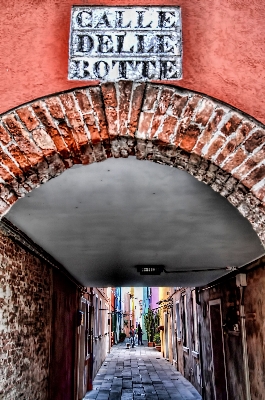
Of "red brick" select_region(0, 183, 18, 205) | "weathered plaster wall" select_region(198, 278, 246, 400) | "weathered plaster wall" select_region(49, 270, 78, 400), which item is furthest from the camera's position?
"weathered plaster wall" select_region(198, 278, 246, 400)

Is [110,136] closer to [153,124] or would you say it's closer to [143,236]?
[153,124]

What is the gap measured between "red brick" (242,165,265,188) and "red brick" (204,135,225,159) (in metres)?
0.23

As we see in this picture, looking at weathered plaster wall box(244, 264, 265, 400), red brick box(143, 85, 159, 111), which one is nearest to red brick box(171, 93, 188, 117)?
red brick box(143, 85, 159, 111)

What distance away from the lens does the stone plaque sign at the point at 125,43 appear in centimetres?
226

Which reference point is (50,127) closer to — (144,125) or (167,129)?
(144,125)

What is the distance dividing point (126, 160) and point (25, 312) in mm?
2739

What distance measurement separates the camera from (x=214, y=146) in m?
2.13

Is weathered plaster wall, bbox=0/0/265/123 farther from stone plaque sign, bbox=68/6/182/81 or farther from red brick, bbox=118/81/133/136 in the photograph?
red brick, bbox=118/81/133/136

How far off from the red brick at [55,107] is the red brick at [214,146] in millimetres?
855

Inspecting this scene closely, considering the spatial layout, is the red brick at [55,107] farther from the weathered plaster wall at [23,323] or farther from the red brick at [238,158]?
the weathered plaster wall at [23,323]

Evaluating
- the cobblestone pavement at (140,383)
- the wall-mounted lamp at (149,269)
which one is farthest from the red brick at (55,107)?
the cobblestone pavement at (140,383)

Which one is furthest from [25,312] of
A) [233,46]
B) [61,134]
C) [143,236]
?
[233,46]

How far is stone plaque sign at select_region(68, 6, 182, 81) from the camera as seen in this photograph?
2.26 metres

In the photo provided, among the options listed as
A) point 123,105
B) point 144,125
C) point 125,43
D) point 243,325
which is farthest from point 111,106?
point 243,325
